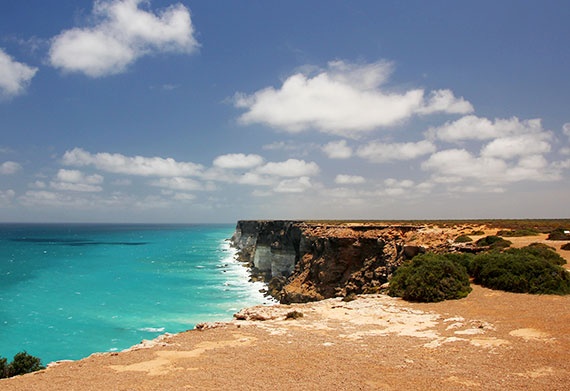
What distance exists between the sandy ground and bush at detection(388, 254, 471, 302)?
2.24 m

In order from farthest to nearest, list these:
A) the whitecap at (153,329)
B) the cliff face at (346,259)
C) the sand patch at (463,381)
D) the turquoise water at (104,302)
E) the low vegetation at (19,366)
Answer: the whitecap at (153,329) < the cliff face at (346,259) < the turquoise water at (104,302) < the low vegetation at (19,366) < the sand patch at (463,381)

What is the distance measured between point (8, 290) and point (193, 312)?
34.5 m

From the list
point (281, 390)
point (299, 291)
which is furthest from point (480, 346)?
point (299, 291)

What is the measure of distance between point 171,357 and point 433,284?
1318cm

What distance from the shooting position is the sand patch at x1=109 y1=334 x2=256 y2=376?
8.55 meters

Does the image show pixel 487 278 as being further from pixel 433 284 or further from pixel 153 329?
pixel 153 329

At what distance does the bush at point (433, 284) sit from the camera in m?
16.4

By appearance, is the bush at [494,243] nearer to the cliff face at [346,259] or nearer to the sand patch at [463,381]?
the cliff face at [346,259]

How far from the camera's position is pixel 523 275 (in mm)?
16797

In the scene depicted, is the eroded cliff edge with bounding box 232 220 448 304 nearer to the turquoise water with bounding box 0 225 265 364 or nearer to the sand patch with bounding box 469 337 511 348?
the turquoise water with bounding box 0 225 265 364

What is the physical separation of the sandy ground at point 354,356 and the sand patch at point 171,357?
3 centimetres

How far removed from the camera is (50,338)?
103 feet

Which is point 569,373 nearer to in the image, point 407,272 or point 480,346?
point 480,346

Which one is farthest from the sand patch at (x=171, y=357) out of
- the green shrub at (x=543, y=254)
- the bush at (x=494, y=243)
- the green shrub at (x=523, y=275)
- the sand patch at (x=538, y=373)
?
the bush at (x=494, y=243)
